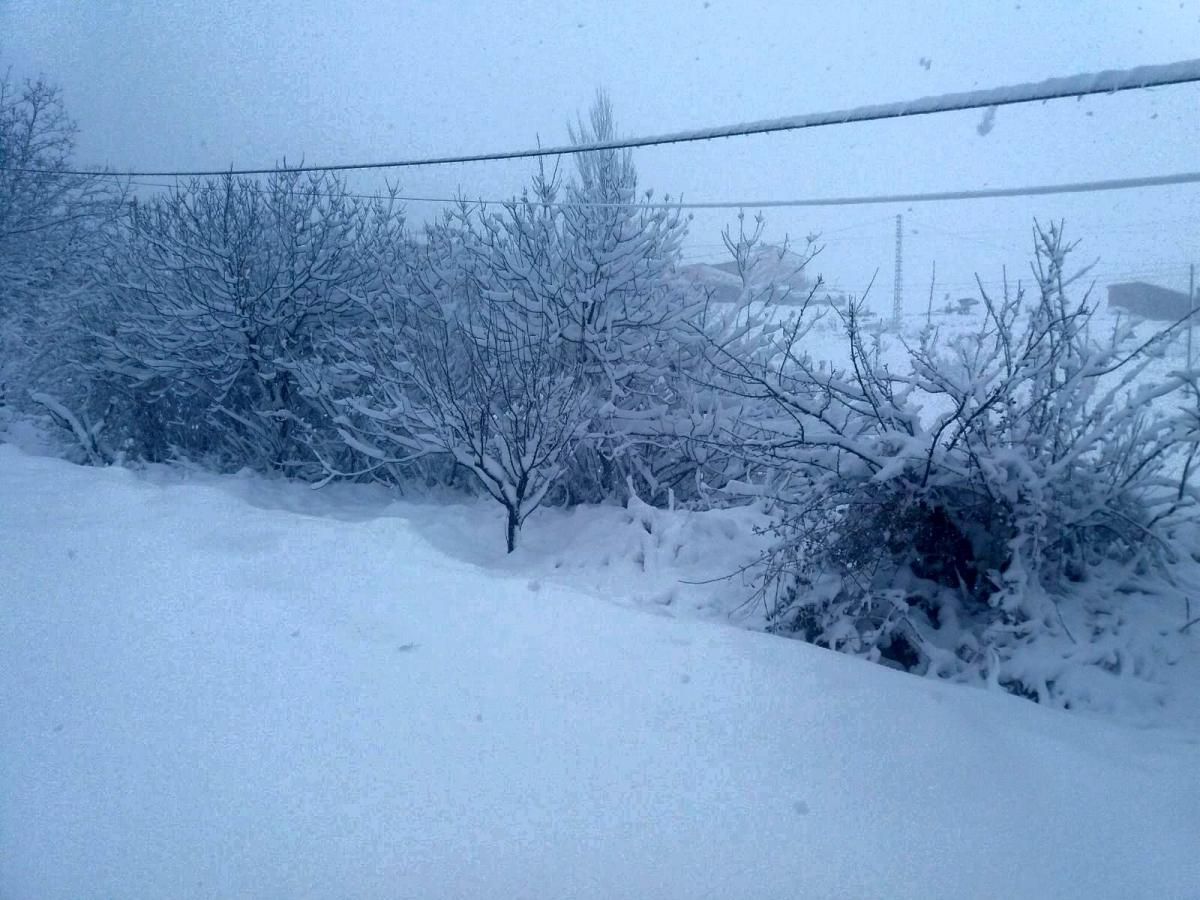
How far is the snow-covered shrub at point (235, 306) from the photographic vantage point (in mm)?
11742

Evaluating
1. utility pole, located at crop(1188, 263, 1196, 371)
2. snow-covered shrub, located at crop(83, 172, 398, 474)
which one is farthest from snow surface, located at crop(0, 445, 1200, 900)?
snow-covered shrub, located at crop(83, 172, 398, 474)

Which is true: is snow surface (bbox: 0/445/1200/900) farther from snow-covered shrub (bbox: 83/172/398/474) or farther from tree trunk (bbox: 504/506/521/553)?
snow-covered shrub (bbox: 83/172/398/474)

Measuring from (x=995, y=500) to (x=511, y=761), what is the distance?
3.15 m

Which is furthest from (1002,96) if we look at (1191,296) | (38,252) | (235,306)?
(38,252)

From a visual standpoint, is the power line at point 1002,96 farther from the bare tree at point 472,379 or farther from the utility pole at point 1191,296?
the bare tree at point 472,379

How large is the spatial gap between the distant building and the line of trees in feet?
0.69

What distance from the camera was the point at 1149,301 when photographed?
4734 mm

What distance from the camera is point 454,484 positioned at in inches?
475

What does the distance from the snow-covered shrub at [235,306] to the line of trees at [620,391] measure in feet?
0.18

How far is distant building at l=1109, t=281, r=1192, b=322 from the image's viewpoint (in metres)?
4.43

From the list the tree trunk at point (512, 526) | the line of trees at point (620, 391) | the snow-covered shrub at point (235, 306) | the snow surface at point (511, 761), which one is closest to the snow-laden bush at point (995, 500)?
the line of trees at point (620, 391)

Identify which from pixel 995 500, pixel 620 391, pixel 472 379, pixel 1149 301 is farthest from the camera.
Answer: pixel 620 391

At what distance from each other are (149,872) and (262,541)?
2932 millimetres

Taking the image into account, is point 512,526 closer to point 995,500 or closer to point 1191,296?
→ point 995,500
